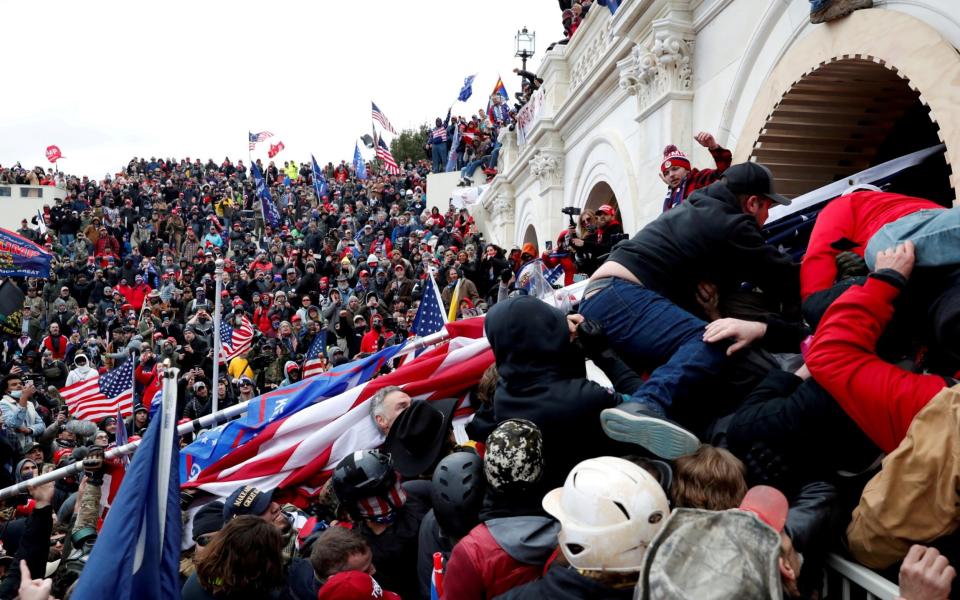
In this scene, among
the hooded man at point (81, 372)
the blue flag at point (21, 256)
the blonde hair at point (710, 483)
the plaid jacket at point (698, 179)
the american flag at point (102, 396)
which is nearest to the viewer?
the blonde hair at point (710, 483)

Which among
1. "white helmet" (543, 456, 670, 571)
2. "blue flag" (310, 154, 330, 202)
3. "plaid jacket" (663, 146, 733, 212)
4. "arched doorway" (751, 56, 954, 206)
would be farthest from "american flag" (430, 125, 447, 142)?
"white helmet" (543, 456, 670, 571)

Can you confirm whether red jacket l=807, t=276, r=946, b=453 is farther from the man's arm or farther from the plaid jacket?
the plaid jacket

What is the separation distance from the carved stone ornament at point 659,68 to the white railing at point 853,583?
6.95 metres

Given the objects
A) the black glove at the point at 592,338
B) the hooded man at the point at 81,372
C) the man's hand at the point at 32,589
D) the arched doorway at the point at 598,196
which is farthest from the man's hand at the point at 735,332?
the hooded man at the point at 81,372

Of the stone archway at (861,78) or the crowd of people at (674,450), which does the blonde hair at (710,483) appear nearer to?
the crowd of people at (674,450)

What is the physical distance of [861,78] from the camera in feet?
21.3

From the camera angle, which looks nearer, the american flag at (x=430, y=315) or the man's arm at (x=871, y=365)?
the man's arm at (x=871, y=365)

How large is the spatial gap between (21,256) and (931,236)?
1732 centimetres

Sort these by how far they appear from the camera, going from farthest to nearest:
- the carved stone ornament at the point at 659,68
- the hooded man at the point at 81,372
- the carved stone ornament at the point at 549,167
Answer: the carved stone ornament at the point at 549,167 < the hooded man at the point at 81,372 < the carved stone ornament at the point at 659,68

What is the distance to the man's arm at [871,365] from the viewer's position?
8.26ft

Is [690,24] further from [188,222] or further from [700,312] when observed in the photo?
[188,222]

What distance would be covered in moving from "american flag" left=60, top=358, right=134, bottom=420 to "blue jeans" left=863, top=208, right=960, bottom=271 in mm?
9729

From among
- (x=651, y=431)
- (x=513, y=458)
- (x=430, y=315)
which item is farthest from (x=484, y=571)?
(x=430, y=315)

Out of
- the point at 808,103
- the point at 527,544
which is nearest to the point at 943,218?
the point at 527,544
